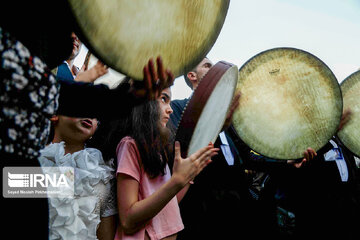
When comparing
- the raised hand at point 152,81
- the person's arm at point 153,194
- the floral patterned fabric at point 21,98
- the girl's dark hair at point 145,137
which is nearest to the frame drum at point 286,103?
the girl's dark hair at point 145,137

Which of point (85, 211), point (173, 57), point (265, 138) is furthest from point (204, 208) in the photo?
point (173, 57)

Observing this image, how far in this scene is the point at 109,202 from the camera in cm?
151

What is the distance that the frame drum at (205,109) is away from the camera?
135 centimetres

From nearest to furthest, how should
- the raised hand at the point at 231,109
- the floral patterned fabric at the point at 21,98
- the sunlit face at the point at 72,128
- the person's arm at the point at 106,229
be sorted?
the floral patterned fabric at the point at 21,98, the person's arm at the point at 106,229, the sunlit face at the point at 72,128, the raised hand at the point at 231,109

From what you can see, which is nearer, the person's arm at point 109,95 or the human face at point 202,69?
the person's arm at point 109,95

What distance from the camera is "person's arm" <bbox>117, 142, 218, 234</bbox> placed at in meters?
1.37

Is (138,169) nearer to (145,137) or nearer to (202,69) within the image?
(145,137)

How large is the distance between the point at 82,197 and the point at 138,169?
0.27m

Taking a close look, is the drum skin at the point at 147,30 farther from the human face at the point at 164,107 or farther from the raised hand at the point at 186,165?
the human face at the point at 164,107

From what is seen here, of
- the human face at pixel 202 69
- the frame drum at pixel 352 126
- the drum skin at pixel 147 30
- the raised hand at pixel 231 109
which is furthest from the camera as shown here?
the human face at pixel 202 69

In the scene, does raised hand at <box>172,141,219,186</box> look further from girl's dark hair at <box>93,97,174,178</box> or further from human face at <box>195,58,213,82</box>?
human face at <box>195,58,213,82</box>

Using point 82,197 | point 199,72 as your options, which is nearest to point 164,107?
point 82,197

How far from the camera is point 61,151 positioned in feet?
4.71

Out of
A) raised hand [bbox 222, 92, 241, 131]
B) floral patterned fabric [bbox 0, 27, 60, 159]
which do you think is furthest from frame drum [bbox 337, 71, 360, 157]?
floral patterned fabric [bbox 0, 27, 60, 159]
